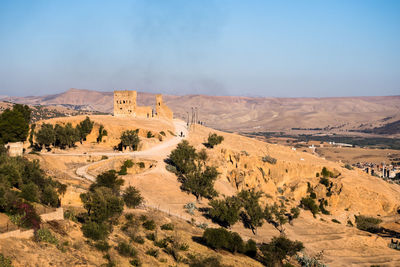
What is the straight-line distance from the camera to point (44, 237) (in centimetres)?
1705

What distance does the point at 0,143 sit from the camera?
35750 millimetres

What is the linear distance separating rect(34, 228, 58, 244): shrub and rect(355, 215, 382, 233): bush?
1435 inches

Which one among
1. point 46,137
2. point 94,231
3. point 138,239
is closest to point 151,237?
point 138,239

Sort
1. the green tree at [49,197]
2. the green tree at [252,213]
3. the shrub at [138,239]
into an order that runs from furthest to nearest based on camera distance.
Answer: the green tree at [252,213], the green tree at [49,197], the shrub at [138,239]

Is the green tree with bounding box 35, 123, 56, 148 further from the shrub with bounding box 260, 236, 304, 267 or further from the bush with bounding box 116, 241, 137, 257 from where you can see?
the shrub with bounding box 260, 236, 304, 267

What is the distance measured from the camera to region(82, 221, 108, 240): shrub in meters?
19.3

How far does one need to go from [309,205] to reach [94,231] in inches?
1259

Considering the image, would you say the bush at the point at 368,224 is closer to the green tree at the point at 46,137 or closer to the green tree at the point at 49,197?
the green tree at the point at 49,197

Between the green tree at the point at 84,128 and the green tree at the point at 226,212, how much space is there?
27116 millimetres

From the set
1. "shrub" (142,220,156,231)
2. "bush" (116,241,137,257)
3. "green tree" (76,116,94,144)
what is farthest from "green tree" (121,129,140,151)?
"bush" (116,241,137,257)

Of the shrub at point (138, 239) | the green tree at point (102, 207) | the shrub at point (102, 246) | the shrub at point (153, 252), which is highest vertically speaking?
the green tree at point (102, 207)

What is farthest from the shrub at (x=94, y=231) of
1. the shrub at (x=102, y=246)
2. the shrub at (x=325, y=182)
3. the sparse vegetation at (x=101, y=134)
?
the shrub at (x=325, y=182)

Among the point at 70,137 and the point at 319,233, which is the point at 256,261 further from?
the point at 70,137

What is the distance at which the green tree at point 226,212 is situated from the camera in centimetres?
3117
